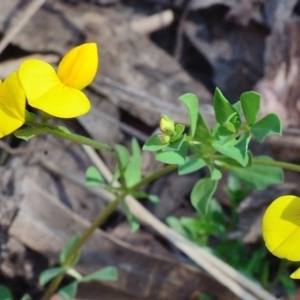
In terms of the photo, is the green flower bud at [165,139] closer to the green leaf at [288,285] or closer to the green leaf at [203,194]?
the green leaf at [203,194]

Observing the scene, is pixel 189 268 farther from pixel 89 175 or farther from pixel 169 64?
pixel 169 64

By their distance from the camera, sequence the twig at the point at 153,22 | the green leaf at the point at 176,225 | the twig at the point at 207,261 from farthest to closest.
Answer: the twig at the point at 153,22, the green leaf at the point at 176,225, the twig at the point at 207,261

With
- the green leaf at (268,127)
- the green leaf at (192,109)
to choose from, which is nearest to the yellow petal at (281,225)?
the green leaf at (268,127)

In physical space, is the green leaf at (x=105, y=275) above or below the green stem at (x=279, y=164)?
below

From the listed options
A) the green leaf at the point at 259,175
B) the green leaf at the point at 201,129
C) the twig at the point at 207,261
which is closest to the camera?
Result: the green leaf at the point at 201,129

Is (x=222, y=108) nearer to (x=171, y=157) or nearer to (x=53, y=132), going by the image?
(x=171, y=157)

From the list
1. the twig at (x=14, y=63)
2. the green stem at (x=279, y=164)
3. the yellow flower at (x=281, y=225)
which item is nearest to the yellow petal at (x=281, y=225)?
the yellow flower at (x=281, y=225)

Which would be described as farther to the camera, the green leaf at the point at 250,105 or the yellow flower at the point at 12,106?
the green leaf at the point at 250,105

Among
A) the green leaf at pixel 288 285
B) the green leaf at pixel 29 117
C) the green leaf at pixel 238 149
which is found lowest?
the green leaf at pixel 288 285
